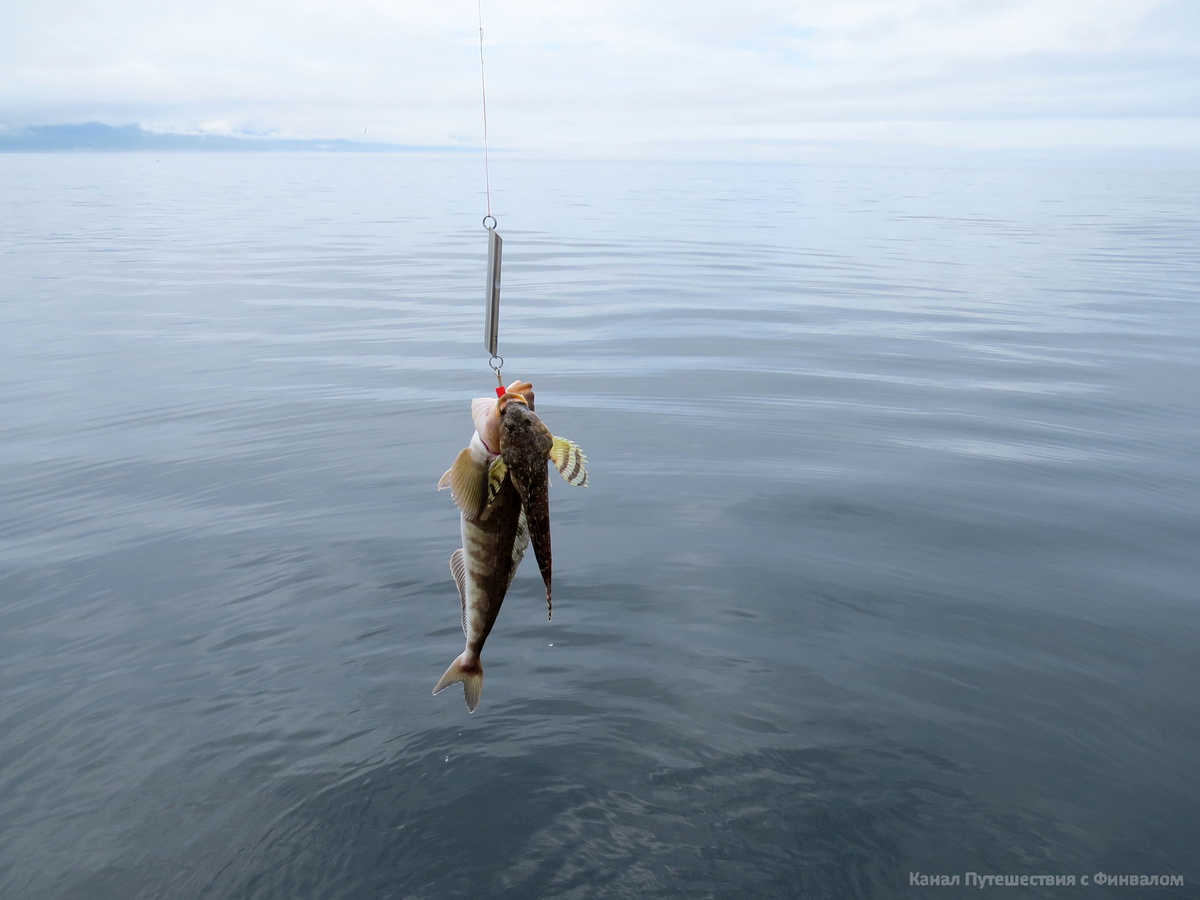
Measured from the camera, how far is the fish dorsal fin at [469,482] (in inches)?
149

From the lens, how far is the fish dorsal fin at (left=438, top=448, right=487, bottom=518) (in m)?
3.78

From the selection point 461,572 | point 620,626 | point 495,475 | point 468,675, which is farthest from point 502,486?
point 620,626

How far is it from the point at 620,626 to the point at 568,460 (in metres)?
3.94

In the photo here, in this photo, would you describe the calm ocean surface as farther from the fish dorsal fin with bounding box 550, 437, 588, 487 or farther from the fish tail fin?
the fish dorsal fin with bounding box 550, 437, 588, 487

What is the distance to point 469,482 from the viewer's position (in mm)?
3812

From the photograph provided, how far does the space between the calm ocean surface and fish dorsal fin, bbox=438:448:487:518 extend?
239 cm

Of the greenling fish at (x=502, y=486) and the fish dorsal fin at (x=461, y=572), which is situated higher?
the greenling fish at (x=502, y=486)

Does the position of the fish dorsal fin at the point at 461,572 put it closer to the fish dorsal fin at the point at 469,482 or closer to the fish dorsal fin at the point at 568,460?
the fish dorsal fin at the point at 469,482

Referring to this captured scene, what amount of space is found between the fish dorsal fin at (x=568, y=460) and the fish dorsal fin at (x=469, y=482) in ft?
1.01

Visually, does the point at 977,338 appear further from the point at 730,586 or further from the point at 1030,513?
the point at 730,586

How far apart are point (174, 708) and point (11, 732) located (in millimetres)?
1011

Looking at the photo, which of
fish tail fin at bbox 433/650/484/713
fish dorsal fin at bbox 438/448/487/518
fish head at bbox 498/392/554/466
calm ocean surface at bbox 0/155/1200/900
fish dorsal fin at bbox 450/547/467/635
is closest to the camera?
fish head at bbox 498/392/554/466

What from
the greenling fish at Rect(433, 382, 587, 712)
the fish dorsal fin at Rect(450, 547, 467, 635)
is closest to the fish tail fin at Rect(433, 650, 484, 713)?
the fish dorsal fin at Rect(450, 547, 467, 635)

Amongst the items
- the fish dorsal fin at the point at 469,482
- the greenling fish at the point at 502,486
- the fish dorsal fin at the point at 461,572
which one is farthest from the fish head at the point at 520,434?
the fish dorsal fin at the point at 461,572
